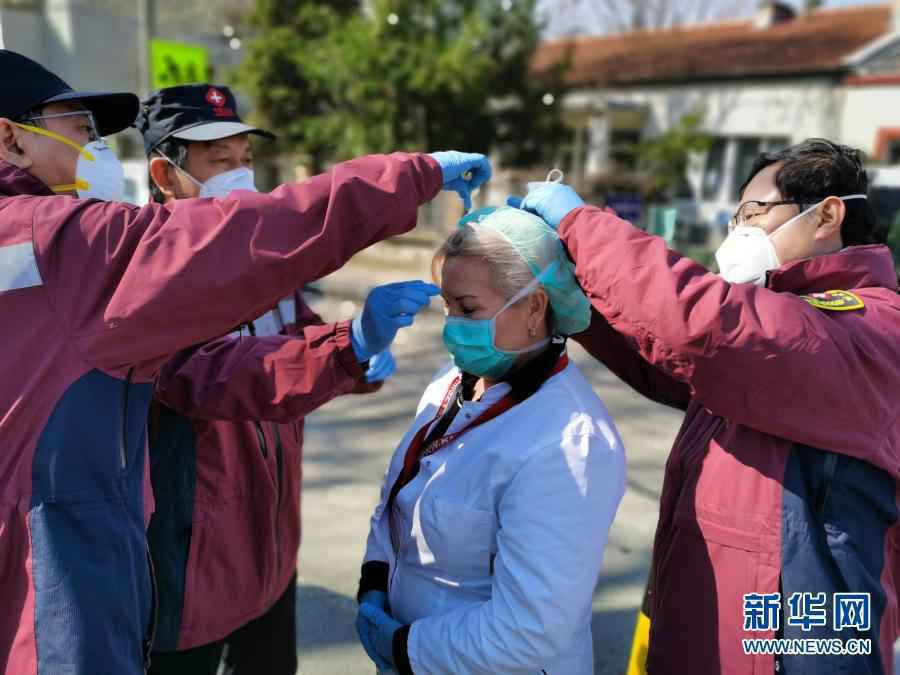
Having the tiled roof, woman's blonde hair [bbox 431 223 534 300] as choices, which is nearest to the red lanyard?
woman's blonde hair [bbox 431 223 534 300]

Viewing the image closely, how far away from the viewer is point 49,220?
4.36 feet

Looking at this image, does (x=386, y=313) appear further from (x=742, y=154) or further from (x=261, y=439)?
(x=742, y=154)

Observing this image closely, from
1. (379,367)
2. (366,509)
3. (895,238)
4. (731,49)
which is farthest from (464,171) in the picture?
(731,49)

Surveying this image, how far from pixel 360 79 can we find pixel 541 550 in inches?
573

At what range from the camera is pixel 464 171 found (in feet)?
5.82

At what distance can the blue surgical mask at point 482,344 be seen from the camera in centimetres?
172

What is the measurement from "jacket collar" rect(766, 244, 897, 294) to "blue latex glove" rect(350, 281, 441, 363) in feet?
2.86

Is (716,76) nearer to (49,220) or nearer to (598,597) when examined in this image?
(598,597)

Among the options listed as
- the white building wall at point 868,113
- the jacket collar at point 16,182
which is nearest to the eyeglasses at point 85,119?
the jacket collar at point 16,182

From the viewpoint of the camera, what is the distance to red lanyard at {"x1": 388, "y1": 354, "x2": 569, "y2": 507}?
168cm

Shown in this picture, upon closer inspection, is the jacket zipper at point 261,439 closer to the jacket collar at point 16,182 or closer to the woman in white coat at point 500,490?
the woman in white coat at point 500,490

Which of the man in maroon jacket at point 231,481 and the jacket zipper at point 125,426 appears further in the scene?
the man in maroon jacket at point 231,481

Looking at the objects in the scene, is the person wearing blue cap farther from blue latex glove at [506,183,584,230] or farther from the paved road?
the paved road

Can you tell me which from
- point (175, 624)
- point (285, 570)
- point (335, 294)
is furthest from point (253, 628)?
point (335, 294)
